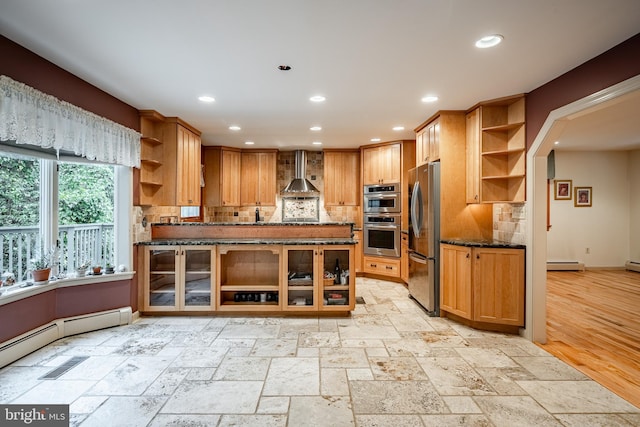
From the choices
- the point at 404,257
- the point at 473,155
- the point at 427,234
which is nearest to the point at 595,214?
the point at 404,257

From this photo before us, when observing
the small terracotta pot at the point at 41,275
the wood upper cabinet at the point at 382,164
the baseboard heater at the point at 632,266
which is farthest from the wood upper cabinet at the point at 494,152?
the baseboard heater at the point at 632,266

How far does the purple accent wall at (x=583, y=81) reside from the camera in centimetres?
212

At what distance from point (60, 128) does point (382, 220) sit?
174 inches

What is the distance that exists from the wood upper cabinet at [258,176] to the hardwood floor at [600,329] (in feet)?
15.4

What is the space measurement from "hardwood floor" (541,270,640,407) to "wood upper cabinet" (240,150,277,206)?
15.4 ft

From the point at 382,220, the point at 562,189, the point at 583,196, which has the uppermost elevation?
the point at 562,189

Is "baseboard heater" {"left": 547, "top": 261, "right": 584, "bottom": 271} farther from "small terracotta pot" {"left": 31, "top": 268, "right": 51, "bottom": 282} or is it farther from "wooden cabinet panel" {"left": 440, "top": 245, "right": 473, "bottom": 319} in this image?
"small terracotta pot" {"left": 31, "top": 268, "right": 51, "bottom": 282}

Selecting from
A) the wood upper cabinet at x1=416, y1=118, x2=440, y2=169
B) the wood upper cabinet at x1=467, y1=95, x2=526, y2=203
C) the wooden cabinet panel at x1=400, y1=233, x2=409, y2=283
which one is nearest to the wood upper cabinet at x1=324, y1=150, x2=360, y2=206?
the wooden cabinet panel at x1=400, y1=233, x2=409, y2=283

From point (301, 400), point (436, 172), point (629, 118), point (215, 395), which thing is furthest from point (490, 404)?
point (629, 118)

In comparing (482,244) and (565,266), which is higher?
(482,244)

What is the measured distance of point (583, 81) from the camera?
8.16 feet

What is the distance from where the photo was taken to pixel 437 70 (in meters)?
2.60

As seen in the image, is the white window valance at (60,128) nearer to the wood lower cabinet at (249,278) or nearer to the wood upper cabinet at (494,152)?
the wood lower cabinet at (249,278)

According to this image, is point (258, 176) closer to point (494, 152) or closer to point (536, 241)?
point (494, 152)
